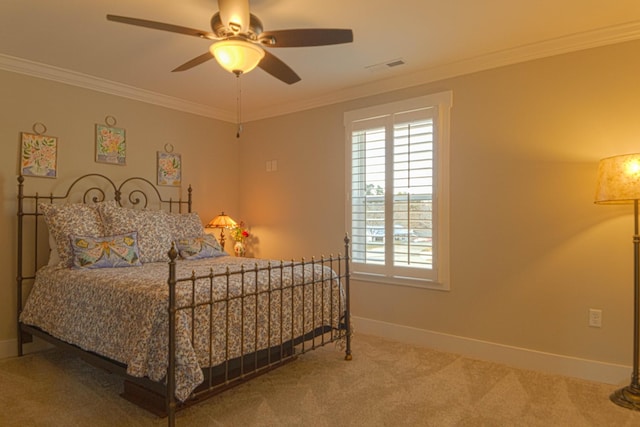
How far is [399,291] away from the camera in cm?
386

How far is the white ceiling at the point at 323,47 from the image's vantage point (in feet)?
8.38

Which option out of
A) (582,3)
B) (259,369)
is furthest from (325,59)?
(259,369)

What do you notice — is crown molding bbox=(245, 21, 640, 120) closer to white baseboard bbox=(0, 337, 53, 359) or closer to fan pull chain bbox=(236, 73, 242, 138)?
fan pull chain bbox=(236, 73, 242, 138)

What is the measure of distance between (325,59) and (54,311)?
2911 mm

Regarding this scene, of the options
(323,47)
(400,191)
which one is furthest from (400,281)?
(323,47)

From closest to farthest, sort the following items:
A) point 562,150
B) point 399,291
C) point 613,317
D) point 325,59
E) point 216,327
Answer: point 216,327, point 613,317, point 562,150, point 325,59, point 399,291

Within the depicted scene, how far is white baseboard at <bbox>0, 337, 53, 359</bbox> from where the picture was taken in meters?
3.36

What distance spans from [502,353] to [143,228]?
327 centimetres

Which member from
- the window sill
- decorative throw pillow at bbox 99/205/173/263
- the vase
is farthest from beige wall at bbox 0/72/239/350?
the window sill

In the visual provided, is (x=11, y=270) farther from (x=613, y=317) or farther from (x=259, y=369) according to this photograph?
(x=613, y=317)

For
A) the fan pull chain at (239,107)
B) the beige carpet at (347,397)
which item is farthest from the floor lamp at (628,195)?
the fan pull chain at (239,107)

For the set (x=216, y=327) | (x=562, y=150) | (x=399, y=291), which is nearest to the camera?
(x=216, y=327)

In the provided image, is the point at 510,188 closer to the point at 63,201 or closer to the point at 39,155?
the point at 63,201

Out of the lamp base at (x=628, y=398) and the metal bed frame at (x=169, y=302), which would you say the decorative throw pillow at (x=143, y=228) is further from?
the lamp base at (x=628, y=398)
